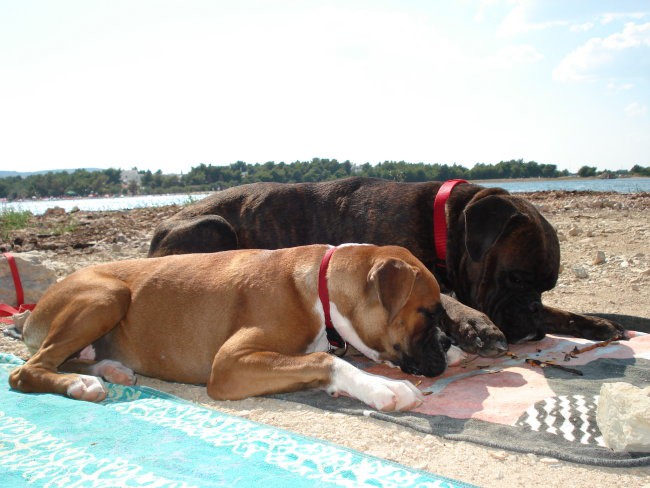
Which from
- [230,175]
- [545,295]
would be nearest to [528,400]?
[545,295]

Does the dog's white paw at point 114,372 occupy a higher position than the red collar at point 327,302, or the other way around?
the red collar at point 327,302

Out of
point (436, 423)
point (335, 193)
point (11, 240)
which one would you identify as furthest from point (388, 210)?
point (11, 240)

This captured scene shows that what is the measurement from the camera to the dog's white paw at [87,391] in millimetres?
4012

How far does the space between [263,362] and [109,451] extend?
Result: 1.19 m

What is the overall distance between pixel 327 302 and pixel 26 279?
446 cm

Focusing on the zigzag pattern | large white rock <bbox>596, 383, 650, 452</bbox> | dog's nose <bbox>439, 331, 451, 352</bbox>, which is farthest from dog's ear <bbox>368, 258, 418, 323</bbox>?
large white rock <bbox>596, 383, 650, 452</bbox>

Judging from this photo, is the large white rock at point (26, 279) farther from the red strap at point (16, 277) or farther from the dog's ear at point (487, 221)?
the dog's ear at point (487, 221)

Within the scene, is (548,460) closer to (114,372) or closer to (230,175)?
(114,372)

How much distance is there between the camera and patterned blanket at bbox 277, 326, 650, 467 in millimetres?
3146

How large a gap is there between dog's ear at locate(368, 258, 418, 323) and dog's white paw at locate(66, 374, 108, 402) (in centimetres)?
187

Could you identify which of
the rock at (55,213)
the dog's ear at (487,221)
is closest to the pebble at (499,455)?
the dog's ear at (487,221)

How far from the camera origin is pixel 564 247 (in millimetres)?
10398

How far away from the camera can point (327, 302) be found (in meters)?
4.45

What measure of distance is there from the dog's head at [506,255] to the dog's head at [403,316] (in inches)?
42.9
